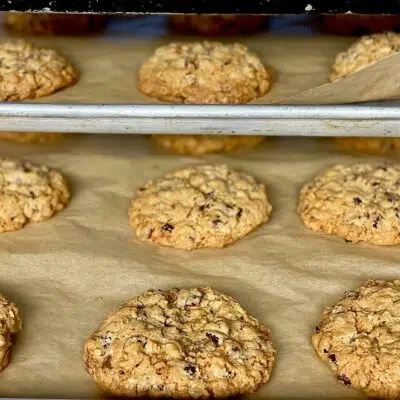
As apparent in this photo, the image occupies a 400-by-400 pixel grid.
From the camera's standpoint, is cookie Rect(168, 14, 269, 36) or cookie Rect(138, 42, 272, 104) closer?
cookie Rect(138, 42, 272, 104)

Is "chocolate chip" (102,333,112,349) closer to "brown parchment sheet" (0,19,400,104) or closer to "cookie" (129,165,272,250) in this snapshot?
"cookie" (129,165,272,250)

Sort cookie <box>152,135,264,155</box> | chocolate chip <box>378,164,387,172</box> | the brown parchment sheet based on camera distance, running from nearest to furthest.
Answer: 1. chocolate chip <box>378,164,387,172</box>
2. cookie <box>152,135,264,155</box>
3. the brown parchment sheet

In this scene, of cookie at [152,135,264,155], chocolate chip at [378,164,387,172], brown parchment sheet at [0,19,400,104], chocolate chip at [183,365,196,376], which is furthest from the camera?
brown parchment sheet at [0,19,400,104]

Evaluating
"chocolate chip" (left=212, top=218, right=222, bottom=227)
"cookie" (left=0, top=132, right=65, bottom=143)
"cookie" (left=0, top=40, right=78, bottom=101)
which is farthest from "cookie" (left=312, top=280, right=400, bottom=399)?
"cookie" (left=0, top=40, right=78, bottom=101)

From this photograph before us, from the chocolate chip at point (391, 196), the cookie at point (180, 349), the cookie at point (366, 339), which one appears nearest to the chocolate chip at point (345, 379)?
the cookie at point (366, 339)

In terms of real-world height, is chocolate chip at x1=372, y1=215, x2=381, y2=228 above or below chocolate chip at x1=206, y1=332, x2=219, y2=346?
above

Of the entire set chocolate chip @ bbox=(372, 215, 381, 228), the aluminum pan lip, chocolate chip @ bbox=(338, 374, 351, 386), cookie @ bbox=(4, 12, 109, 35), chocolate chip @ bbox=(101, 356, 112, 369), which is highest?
the aluminum pan lip

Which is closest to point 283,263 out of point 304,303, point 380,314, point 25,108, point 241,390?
point 304,303
